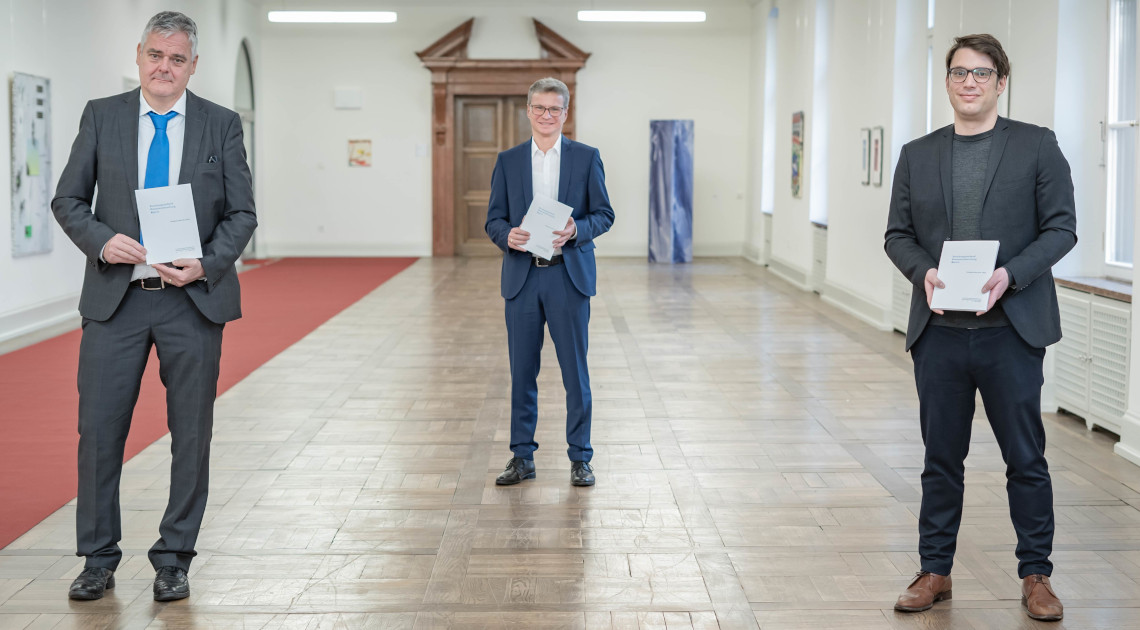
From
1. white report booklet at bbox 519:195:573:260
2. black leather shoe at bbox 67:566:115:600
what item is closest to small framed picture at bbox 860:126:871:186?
white report booklet at bbox 519:195:573:260

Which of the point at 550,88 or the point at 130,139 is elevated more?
the point at 550,88

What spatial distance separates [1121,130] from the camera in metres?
6.06

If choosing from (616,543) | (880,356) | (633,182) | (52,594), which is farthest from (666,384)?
(633,182)

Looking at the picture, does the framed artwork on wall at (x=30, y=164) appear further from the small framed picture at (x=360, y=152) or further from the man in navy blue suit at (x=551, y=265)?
the small framed picture at (x=360, y=152)

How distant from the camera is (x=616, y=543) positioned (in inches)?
154

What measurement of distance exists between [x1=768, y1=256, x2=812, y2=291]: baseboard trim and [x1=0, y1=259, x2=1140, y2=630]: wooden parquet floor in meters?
5.22

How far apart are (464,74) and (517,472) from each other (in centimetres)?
1282

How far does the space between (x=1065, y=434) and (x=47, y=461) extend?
16.2 feet

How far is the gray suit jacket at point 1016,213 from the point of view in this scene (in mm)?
3090

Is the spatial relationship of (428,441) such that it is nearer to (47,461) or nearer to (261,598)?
(47,461)

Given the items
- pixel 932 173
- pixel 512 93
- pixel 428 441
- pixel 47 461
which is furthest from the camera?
pixel 512 93

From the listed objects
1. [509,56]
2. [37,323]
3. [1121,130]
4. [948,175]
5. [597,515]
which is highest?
[509,56]

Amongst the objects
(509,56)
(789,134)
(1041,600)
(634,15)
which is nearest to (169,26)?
(1041,600)

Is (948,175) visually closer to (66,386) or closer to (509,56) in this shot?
(66,386)
